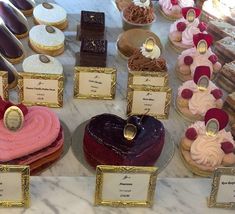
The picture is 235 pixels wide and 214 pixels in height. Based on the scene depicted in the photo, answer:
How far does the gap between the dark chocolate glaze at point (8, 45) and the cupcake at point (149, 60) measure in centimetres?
60

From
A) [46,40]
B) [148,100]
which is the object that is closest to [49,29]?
[46,40]

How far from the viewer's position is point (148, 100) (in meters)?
2.48

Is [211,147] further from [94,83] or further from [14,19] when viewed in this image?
[14,19]

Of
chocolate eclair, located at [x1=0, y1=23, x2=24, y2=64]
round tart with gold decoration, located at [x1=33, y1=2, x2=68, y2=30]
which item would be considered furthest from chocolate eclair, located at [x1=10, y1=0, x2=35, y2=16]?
chocolate eclair, located at [x1=0, y1=23, x2=24, y2=64]

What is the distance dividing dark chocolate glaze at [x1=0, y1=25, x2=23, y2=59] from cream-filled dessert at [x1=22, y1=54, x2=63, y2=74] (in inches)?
6.0

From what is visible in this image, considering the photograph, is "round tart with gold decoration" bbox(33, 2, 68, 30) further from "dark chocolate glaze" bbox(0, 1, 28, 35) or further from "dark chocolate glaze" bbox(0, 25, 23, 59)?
"dark chocolate glaze" bbox(0, 25, 23, 59)

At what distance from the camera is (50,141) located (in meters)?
2.17

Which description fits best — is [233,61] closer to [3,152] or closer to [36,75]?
Result: [36,75]

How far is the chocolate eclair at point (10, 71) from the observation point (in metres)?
2.56

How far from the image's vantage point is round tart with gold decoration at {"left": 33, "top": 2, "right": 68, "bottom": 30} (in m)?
3.11

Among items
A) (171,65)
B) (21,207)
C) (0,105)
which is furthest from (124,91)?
(21,207)

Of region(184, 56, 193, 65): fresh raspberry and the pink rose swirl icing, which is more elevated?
the pink rose swirl icing

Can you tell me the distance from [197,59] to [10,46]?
99 centimetres

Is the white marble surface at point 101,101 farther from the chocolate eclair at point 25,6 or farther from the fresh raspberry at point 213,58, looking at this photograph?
the fresh raspberry at point 213,58
